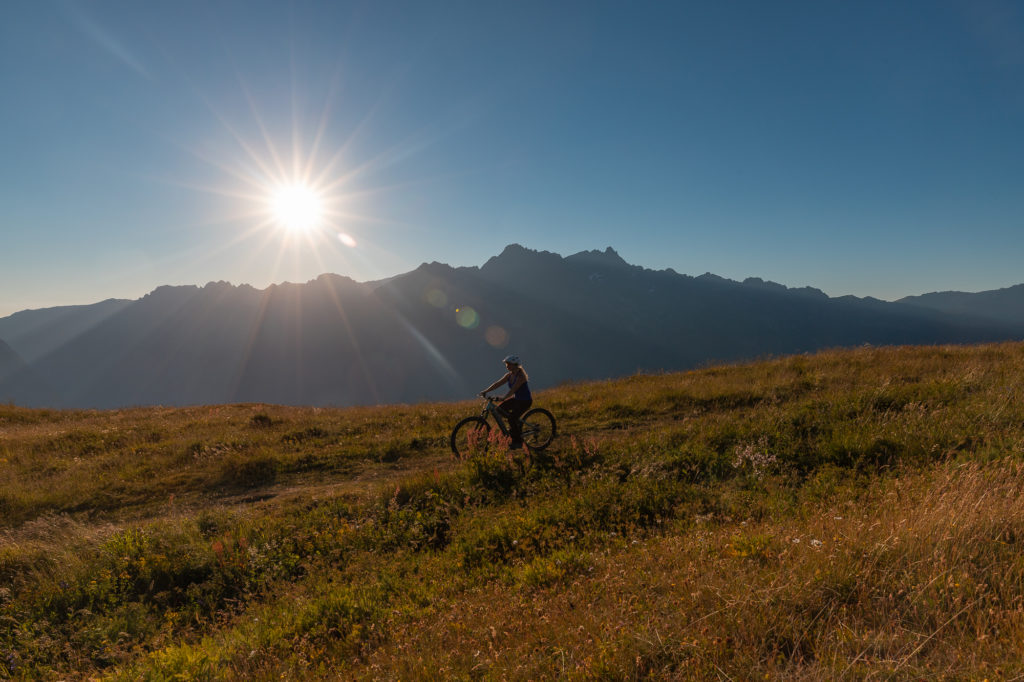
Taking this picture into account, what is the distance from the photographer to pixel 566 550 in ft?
18.2

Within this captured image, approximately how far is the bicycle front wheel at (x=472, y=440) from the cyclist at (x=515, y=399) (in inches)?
28.5

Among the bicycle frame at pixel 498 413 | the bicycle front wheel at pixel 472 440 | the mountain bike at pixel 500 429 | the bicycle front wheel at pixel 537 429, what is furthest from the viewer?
the bicycle front wheel at pixel 537 429

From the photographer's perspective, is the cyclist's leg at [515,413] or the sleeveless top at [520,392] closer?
the cyclist's leg at [515,413]

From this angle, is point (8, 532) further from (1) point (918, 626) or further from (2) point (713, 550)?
(1) point (918, 626)

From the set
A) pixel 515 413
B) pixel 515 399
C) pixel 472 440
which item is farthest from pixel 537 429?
pixel 472 440

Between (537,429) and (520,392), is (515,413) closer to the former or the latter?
(520,392)

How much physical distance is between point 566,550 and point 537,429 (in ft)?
18.3

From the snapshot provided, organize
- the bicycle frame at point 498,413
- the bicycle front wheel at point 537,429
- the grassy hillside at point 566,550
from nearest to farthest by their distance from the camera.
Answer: the grassy hillside at point 566,550 < the bicycle frame at point 498,413 < the bicycle front wheel at point 537,429

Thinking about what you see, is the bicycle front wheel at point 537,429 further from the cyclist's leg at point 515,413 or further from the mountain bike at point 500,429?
the cyclist's leg at point 515,413

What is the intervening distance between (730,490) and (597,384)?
12.4 meters

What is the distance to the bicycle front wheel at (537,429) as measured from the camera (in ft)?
36.0

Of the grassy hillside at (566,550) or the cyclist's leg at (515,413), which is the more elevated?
the cyclist's leg at (515,413)

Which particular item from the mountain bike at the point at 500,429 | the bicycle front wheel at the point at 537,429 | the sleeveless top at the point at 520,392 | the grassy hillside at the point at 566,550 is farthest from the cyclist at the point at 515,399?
the grassy hillside at the point at 566,550

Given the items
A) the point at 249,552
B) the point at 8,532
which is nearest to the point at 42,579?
the point at 249,552
